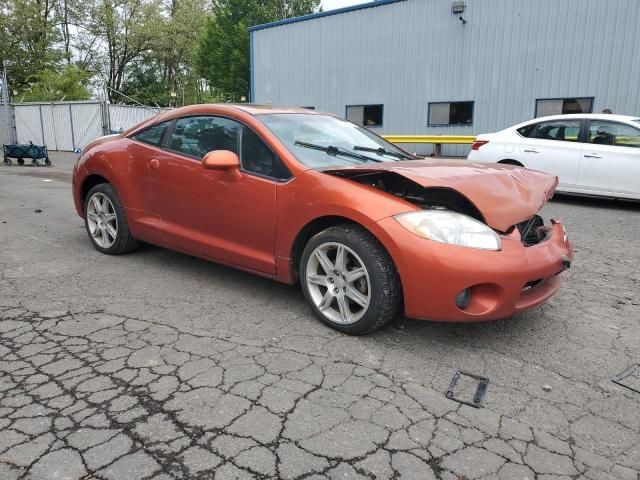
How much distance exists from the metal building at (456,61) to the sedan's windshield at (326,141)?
1336 centimetres

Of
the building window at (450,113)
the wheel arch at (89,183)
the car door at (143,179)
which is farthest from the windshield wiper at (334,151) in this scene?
the building window at (450,113)

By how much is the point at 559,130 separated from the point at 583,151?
58 cm

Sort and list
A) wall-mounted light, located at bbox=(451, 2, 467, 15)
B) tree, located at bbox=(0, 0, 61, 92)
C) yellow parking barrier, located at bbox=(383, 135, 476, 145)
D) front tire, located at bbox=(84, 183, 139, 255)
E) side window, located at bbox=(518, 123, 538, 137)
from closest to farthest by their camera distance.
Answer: front tire, located at bbox=(84, 183, 139, 255)
side window, located at bbox=(518, 123, 538, 137)
yellow parking barrier, located at bbox=(383, 135, 476, 145)
wall-mounted light, located at bbox=(451, 2, 467, 15)
tree, located at bbox=(0, 0, 61, 92)

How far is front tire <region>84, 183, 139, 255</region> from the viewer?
15.6 ft

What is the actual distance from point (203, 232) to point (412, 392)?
7.00ft

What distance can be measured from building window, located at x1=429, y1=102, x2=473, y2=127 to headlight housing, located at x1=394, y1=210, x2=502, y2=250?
50.2 ft

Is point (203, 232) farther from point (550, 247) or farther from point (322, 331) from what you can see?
point (550, 247)

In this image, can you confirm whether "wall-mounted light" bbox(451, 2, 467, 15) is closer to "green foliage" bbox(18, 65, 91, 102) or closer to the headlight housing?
the headlight housing

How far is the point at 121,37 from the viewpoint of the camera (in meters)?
42.7

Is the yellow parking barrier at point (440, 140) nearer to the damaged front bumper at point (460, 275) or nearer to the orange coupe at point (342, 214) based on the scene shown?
the orange coupe at point (342, 214)

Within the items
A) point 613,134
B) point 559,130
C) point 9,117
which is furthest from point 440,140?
point 9,117

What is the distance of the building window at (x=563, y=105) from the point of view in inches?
604

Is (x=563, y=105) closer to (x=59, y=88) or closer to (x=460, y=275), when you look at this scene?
(x=460, y=275)

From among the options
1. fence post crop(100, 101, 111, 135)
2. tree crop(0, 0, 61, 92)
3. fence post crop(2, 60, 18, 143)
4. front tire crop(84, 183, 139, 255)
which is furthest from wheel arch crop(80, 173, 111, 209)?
tree crop(0, 0, 61, 92)
